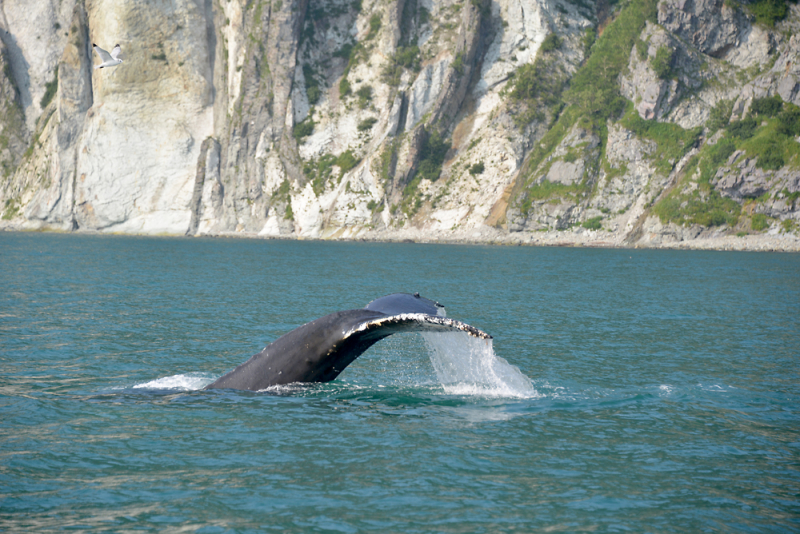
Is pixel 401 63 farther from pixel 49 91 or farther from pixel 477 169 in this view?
pixel 49 91

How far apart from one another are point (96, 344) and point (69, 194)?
11488cm

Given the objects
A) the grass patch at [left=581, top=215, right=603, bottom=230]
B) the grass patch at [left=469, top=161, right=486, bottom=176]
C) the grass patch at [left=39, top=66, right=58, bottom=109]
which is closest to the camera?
the grass patch at [left=581, top=215, right=603, bottom=230]

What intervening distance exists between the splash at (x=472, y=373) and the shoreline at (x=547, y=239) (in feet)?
267

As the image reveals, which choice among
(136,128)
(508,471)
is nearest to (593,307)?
(508,471)

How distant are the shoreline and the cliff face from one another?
2.25ft

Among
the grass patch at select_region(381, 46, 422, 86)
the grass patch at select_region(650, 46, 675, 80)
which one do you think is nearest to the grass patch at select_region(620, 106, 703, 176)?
the grass patch at select_region(650, 46, 675, 80)

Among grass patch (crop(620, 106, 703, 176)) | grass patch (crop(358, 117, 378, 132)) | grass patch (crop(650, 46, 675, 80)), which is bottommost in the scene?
grass patch (crop(620, 106, 703, 176))

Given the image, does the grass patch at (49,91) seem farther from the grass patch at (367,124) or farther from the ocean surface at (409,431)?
the ocean surface at (409,431)

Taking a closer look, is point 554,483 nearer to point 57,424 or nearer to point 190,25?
point 57,424

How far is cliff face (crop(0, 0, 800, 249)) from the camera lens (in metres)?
99.7

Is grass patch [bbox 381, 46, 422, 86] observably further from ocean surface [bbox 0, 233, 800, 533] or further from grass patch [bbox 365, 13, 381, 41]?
ocean surface [bbox 0, 233, 800, 533]

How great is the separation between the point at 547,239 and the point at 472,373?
8669cm

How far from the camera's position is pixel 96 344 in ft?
65.8

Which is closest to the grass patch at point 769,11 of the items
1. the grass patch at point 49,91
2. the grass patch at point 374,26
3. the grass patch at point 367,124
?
the grass patch at point 374,26
